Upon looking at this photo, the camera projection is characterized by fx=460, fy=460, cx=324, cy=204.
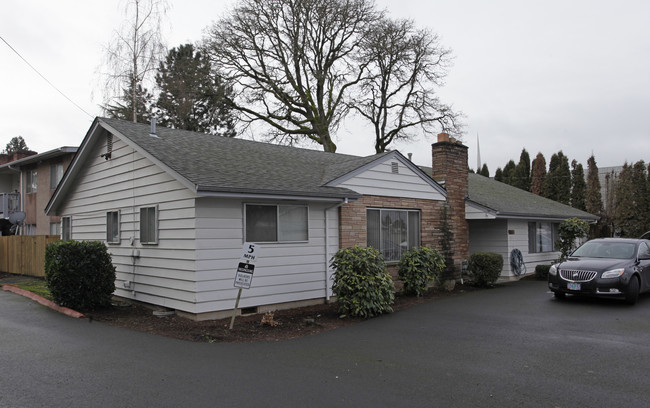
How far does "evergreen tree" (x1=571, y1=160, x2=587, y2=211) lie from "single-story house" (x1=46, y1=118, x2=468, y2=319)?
19.5 m

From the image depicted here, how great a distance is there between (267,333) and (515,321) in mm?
5070

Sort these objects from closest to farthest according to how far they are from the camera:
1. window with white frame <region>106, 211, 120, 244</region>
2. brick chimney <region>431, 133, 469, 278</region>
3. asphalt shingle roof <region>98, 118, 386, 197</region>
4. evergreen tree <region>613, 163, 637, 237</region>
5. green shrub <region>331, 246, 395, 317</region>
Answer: asphalt shingle roof <region>98, 118, 386, 197</region> < green shrub <region>331, 246, 395, 317</region> < window with white frame <region>106, 211, 120, 244</region> < brick chimney <region>431, 133, 469, 278</region> < evergreen tree <region>613, 163, 637, 237</region>

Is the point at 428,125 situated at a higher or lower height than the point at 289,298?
higher

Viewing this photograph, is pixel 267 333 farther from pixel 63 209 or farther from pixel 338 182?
pixel 63 209

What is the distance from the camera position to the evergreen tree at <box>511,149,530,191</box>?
3462cm

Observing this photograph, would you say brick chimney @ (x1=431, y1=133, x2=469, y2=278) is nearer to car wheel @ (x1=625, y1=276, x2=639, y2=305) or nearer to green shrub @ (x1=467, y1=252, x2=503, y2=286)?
green shrub @ (x1=467, y1=252, x2=503, y2=286)

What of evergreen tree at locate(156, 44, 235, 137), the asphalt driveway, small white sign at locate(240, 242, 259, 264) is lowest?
the asphalt driveway

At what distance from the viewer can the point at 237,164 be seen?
436 inches

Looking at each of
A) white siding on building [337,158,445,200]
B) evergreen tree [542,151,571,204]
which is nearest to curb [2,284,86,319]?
white siding on building [337,158,445,200]

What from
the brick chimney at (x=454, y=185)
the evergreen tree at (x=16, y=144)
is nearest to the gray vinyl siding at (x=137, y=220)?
the brick chimney at (x=454, y=185)

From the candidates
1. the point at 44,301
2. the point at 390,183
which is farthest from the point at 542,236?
the point at 44,301

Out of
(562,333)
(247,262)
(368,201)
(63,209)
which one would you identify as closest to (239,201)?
(247,262)

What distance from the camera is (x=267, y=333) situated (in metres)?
8.38

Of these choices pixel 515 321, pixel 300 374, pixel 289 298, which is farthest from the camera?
pixel 289 298
